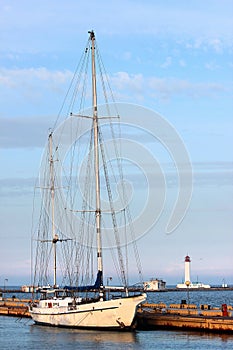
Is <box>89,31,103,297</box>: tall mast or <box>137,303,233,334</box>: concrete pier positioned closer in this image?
<box>137,303,233,334</box>: concrete pier

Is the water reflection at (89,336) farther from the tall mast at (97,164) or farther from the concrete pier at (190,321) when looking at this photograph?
the tall mast at (97,164)

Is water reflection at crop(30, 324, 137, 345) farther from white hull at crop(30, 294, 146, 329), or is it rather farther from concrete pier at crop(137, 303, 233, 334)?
concrete pier at crop(137, 303, 233, 334)

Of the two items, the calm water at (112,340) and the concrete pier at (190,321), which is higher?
the concrete pier at (190,321)

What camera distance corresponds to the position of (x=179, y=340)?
7306 centimetres

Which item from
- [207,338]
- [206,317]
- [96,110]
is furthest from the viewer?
[96,110]

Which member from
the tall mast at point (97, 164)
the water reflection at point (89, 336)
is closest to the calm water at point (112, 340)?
the water reflection at point (89, 336)

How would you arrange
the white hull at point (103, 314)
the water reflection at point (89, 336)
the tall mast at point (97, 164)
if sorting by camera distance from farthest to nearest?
the tall mast at point (97, 164) → the white hull at point (103, 314) → the water reflection at point (89, 336)

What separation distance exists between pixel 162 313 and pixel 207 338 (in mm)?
18479

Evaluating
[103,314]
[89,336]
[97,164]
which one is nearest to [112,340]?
[89,336]

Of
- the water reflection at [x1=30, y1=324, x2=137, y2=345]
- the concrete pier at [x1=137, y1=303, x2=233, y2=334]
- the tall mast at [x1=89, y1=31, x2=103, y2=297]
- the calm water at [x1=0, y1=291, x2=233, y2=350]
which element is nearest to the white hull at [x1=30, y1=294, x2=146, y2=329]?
the water reflection at [x1=30, y1=324, x2=137, y2=345]

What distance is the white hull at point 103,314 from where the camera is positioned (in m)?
78.0

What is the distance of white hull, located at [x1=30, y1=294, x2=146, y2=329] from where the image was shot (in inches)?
3071

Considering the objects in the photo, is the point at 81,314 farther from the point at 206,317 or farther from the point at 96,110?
the point at 96,110

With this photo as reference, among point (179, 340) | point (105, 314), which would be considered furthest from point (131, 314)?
point (179, 340)
